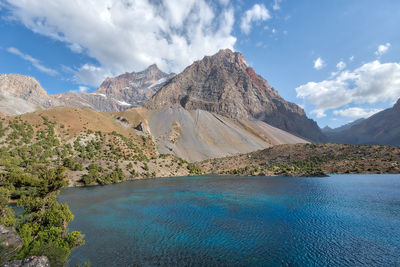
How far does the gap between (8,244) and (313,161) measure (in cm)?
9481

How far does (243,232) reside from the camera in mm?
21406

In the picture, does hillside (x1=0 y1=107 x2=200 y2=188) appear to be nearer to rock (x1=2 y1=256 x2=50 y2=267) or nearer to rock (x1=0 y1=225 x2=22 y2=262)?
rock (x1=0 y1=225 x2=22 y2=262)

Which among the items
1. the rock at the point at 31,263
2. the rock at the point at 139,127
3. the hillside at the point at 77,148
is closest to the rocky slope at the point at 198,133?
the rock at the point at 139,127

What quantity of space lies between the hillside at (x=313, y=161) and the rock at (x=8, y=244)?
261 ft

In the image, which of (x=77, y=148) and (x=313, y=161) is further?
(x=313, y=161)

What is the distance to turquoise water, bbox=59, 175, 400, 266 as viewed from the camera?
52.5 feet

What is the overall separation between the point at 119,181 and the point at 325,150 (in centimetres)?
8803

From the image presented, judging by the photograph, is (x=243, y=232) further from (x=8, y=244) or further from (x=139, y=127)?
(x=139, y=127)

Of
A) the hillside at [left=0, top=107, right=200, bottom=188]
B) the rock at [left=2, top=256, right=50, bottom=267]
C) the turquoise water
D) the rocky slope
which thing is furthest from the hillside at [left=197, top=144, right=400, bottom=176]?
the rock at [left=2, top=256, right=50, bottom=267]

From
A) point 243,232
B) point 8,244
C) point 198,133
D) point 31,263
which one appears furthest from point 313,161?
point 8,244

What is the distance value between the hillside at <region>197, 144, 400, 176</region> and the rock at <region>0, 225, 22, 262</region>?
3136 inches

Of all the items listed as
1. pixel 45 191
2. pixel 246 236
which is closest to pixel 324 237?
pixel 246 236

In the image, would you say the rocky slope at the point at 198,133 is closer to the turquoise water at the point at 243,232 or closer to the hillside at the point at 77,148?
the hillside at the point at 77,148

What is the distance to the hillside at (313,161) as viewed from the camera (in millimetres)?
70375
